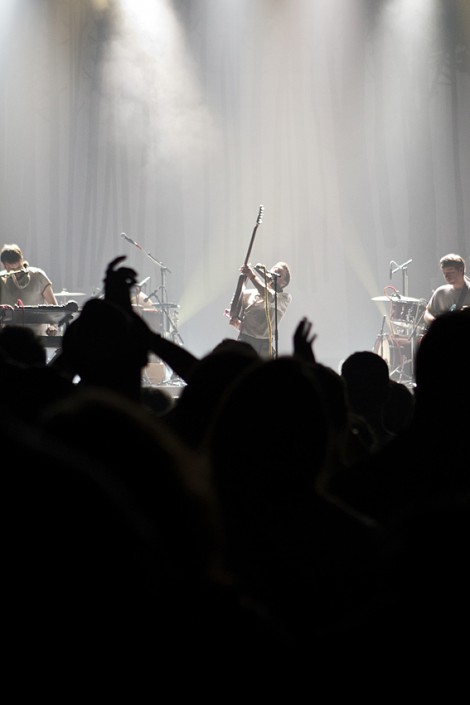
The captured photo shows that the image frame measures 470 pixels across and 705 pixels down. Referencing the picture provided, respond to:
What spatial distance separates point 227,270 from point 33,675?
14.9m

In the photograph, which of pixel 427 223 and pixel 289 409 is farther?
pixel 427 223

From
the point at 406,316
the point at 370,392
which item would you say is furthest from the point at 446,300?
the point at 370,392

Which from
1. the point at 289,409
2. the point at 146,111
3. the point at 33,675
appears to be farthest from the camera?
the point at 146,111

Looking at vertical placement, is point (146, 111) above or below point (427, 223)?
above

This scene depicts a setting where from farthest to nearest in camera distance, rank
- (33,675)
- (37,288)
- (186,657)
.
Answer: (37,288)
(186,657)
(33,675)

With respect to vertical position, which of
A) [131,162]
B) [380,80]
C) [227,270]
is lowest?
[227,270]

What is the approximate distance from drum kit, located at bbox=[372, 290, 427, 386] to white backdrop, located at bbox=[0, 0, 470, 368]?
2443 millimetres

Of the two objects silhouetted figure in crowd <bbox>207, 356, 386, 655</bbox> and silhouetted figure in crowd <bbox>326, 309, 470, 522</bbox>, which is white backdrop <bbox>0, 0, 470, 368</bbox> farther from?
silhouetted figure in crowd <bbox>207, 356, 386, 655</bbox>

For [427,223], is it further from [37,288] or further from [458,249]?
[37,288]

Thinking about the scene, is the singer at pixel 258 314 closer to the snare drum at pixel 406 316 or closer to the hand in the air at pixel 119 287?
the snare drum at pixel 406 316

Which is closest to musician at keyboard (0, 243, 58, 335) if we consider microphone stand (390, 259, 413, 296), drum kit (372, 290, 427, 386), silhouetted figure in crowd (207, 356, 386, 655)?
drum kit (372, 290, 427, 386)

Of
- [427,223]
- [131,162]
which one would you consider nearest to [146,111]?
[131,162]

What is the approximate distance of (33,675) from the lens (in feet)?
2.05

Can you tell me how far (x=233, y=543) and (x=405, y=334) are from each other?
11600 millimetres
